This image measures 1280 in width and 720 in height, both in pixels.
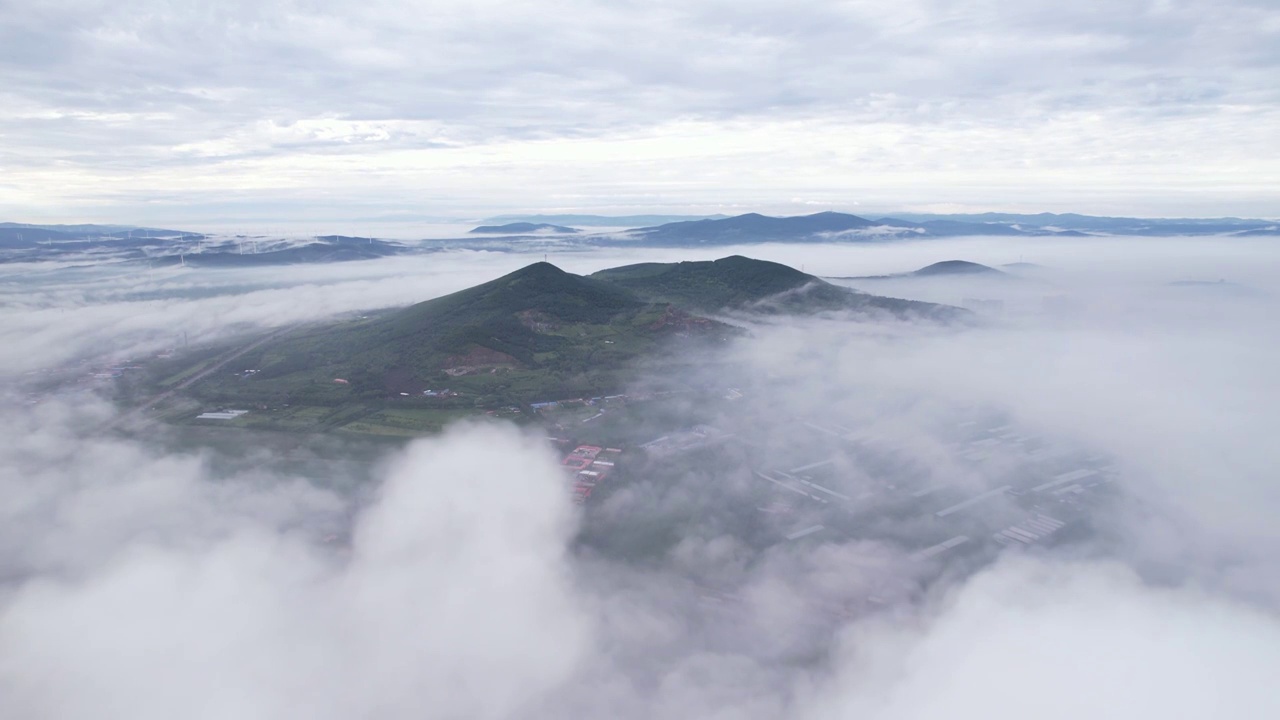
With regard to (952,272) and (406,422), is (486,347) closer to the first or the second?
(406,422)

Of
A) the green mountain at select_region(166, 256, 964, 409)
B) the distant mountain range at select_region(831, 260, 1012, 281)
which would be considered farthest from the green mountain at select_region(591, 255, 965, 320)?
the distant mountain range at select_region(831, 260, 1012, 281)

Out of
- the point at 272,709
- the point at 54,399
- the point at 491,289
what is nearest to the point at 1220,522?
the point at 272,709

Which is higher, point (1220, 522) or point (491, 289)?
point (491, 289)

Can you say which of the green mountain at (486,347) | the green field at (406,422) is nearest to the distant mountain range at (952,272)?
the green mountain at (486,347)

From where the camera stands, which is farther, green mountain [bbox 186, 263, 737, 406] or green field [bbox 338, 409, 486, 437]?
green mountain [bbox 186, 263, 737, 406]

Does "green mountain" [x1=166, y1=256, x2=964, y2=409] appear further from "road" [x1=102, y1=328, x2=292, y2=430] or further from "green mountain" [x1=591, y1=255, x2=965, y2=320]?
"road" [x1=102, y1=328, x2=292, y2=430]

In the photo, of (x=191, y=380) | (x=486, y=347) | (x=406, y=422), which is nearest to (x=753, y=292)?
(x=486, y=347)

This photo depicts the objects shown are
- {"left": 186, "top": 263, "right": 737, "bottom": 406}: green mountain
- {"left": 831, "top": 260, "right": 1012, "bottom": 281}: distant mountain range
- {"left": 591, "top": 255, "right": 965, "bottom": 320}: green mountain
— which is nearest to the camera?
{"left": 186, "top": 263, "right": 737, "bottom": 406}: green mountain

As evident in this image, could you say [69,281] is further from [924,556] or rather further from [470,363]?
[924,556]
